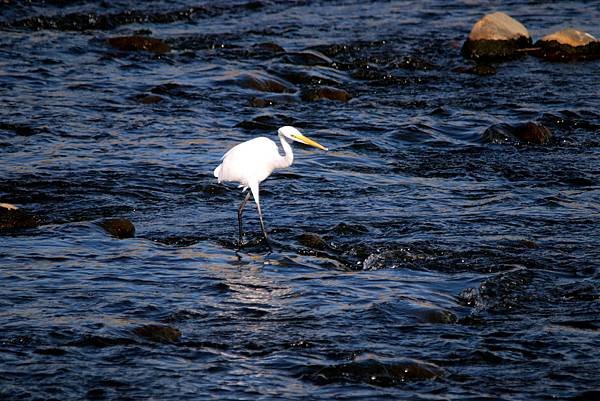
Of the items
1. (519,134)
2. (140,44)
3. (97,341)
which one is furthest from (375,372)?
(140,44)

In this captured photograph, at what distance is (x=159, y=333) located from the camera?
18.1 ft

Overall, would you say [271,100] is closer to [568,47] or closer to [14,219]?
[568,47]

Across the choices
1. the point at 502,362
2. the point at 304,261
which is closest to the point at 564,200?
the point at 304,261

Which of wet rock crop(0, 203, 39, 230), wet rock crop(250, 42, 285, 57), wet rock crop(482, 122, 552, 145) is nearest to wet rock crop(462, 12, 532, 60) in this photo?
wet rock crop(250, 42, 285, 57)

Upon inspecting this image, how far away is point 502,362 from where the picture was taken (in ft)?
17.1

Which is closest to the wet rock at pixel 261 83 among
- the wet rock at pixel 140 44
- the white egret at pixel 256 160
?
the wet rock at pixel 140 44

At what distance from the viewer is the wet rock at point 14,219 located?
24.0ft

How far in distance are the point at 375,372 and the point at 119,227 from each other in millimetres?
2850

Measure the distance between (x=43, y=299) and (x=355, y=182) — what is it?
349 centimetres

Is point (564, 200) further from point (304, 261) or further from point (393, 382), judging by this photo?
point (393, 382)

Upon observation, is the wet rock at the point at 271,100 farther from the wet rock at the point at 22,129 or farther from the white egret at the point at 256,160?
the white egret at the point at 256,160

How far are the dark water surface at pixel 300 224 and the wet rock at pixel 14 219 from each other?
0.10 meters

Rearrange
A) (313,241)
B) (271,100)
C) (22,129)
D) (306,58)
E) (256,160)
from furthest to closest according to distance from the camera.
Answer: (306,58) → (271,100) → (22,129) → (256,160) → (313,241)

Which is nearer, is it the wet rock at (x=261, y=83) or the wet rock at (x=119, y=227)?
the wet rock at (x=119, y=227)
